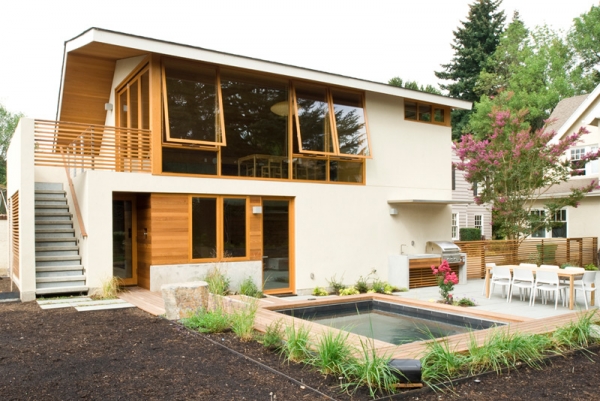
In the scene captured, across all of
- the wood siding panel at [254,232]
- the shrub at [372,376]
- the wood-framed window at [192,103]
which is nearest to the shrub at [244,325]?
the shrub at [372,376]

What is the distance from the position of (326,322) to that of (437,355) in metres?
3.78

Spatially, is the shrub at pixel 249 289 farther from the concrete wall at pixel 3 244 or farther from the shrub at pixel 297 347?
the concrete wall at pixel 3 244

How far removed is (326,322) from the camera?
27.9 ft

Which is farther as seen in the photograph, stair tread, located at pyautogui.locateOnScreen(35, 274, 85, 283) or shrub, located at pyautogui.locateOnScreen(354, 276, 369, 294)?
shrub, located at pyautogui.locateOnScreen(354, 276, 369, 294)

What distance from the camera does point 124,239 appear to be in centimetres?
1110

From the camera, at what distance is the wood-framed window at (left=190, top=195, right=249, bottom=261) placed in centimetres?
1045

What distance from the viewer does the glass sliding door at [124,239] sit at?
1101 cm

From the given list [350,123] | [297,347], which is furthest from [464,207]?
[297,347]

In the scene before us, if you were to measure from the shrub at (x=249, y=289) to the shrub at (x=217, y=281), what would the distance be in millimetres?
317

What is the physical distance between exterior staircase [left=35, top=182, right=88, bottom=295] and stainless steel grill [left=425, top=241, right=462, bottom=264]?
28.4 ft

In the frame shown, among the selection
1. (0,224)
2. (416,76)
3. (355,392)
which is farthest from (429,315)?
(416,76)

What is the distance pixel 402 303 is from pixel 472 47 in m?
31.4

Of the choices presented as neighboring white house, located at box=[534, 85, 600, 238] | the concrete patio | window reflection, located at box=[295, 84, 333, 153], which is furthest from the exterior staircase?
neighboring white house, located at box=[534, 85, 600, 238]

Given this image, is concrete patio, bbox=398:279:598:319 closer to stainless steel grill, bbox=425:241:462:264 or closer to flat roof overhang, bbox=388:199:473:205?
stainless steel grill, bbox=425:241:462:264
